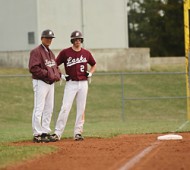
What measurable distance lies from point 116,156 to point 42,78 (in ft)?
10.1

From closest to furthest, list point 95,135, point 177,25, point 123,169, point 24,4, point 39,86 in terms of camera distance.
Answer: point 123,169, point 39,86, point 95,135, point 24,4, point 177,25

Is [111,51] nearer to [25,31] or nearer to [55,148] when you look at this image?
[25,31]

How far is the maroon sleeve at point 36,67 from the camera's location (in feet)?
41.3

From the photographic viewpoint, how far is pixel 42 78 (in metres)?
12.7

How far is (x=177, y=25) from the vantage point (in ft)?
182

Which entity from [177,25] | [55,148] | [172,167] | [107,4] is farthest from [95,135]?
[177,25]

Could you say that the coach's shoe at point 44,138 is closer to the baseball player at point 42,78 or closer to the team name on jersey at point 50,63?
the baseball player at point 42,78

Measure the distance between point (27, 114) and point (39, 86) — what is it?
13.9 m

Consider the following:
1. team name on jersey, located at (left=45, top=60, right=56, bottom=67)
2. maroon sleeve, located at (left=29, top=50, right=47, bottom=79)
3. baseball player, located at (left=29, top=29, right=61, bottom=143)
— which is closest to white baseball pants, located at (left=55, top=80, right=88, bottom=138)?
baseball player, located at (left=29, top=29, right=61, bottom=143)

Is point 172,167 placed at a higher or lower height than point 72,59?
lower

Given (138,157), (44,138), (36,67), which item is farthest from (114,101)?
(138,157)

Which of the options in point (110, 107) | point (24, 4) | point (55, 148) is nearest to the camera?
point (55, 148)

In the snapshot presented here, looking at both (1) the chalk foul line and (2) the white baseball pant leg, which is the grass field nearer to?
(2) the white baseball pant leg

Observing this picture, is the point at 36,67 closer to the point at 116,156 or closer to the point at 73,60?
the point at 73,60
